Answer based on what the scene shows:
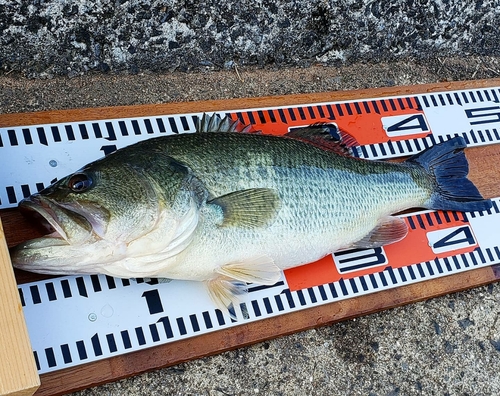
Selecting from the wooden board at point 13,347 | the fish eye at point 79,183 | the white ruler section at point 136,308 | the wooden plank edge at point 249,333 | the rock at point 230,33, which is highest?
the rock at point 230,33

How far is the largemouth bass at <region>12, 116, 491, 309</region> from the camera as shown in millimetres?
1904

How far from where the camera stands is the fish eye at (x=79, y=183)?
191 cm

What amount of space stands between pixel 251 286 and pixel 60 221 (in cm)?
79

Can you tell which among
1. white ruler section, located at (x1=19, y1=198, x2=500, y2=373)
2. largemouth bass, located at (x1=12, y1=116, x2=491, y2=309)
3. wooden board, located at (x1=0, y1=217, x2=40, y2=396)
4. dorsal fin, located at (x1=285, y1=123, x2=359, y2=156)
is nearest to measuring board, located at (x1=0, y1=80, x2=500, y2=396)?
white ruler section, located at (x1=19, y1=198, x2=500, y2=373)

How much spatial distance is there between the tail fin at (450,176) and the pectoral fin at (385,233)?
0.21 m

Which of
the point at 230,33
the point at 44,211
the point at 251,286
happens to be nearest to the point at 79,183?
the point at 44,211

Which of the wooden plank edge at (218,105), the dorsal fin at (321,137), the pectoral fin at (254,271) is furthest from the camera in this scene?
the dorsal fin at (321,137)

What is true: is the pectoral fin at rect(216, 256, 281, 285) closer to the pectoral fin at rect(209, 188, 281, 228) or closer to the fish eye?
the pectoral fin at rect(209, 188, 281, 228)

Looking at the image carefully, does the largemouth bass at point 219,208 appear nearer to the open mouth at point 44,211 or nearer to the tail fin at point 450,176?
the open mouth at point 44,211

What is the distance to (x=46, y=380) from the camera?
1.98 meters

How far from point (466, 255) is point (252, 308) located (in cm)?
102

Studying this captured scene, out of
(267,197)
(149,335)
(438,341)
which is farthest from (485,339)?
(149,335)

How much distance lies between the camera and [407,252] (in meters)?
2.64

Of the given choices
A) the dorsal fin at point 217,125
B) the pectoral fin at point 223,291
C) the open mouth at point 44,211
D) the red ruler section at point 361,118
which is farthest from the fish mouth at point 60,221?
the red ruler section at point 361,118
